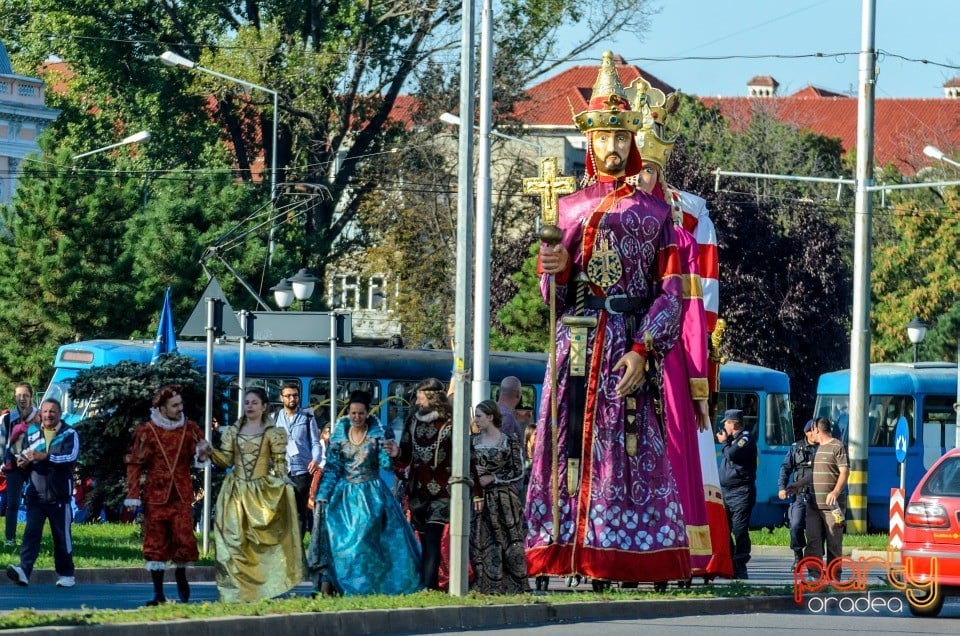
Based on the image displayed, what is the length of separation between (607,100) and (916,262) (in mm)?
50444

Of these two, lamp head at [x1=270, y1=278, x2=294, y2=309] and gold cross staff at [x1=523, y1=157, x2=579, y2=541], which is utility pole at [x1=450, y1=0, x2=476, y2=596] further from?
lamp head at [x1=270, y1=278, x2=294, y2=309]

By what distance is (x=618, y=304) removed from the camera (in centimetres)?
1481

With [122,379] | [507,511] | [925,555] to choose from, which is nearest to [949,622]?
[925,555]

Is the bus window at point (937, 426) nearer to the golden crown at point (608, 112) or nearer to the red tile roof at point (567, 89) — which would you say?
the golden crown at point (608, 112)

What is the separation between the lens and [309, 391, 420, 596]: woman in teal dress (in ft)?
47.2

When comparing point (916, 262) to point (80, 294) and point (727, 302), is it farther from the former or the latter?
point (80, 294)

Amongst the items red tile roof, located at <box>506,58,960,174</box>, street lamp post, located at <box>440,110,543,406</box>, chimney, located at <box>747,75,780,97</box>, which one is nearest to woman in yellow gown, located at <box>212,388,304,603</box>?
street lamp post, located at <box>440,110,543,406</box>

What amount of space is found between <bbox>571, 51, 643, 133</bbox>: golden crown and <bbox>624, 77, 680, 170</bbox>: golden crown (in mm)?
296

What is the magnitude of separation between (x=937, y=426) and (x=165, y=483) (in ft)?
77.0

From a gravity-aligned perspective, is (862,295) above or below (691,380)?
above

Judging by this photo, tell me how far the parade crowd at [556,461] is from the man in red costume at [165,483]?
0.03 ft

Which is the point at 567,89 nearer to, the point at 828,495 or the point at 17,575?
the point at 828,495

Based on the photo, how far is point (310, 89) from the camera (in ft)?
155

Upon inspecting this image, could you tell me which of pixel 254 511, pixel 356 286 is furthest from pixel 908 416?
pixel 254 511
